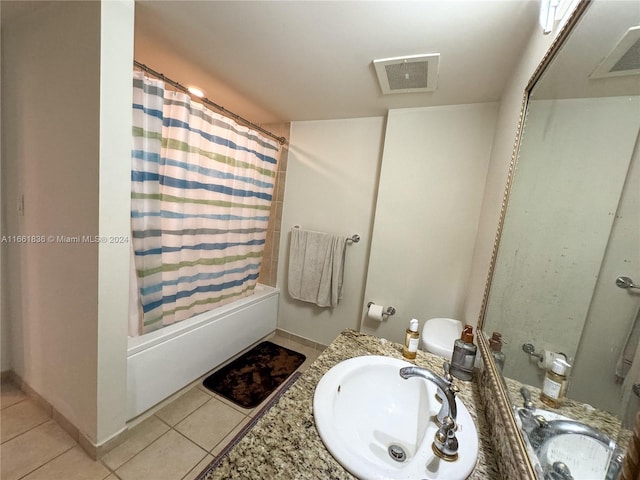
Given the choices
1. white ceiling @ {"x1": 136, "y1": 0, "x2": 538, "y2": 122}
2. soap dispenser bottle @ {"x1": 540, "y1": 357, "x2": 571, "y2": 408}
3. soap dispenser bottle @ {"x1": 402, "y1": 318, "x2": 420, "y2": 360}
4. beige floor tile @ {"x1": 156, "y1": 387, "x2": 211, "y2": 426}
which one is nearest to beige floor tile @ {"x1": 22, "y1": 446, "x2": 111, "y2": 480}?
beige floor tile @ {"x1": 156, "y1": 387, "x2": 211, "y2": 426}

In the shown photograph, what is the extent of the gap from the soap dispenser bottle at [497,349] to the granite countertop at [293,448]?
6.3 inches

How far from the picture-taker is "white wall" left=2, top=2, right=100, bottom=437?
997 millimetres

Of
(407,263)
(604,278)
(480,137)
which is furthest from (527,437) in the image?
(480,137)

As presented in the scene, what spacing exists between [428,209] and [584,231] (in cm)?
122

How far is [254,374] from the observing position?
1.87 meters

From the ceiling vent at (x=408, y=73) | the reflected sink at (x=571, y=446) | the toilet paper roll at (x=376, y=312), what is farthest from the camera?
the toilet paper roll at (x=376, y=312)

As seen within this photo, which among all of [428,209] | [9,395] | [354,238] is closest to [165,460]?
[9,395]

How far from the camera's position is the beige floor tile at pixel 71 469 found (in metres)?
1.07

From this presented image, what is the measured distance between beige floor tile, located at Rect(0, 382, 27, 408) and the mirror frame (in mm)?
2408

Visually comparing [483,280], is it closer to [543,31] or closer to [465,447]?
[465,447]

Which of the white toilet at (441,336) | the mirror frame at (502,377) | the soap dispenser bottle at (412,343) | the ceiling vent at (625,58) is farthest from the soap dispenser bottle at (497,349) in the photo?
the ceiling vent at (625,58)

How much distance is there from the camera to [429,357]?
3.34ft

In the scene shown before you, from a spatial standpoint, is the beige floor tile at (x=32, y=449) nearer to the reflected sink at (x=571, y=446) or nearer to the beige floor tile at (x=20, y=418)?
the beige floor tile at (x=20, y=418)

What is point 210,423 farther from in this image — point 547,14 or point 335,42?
point 547,14
